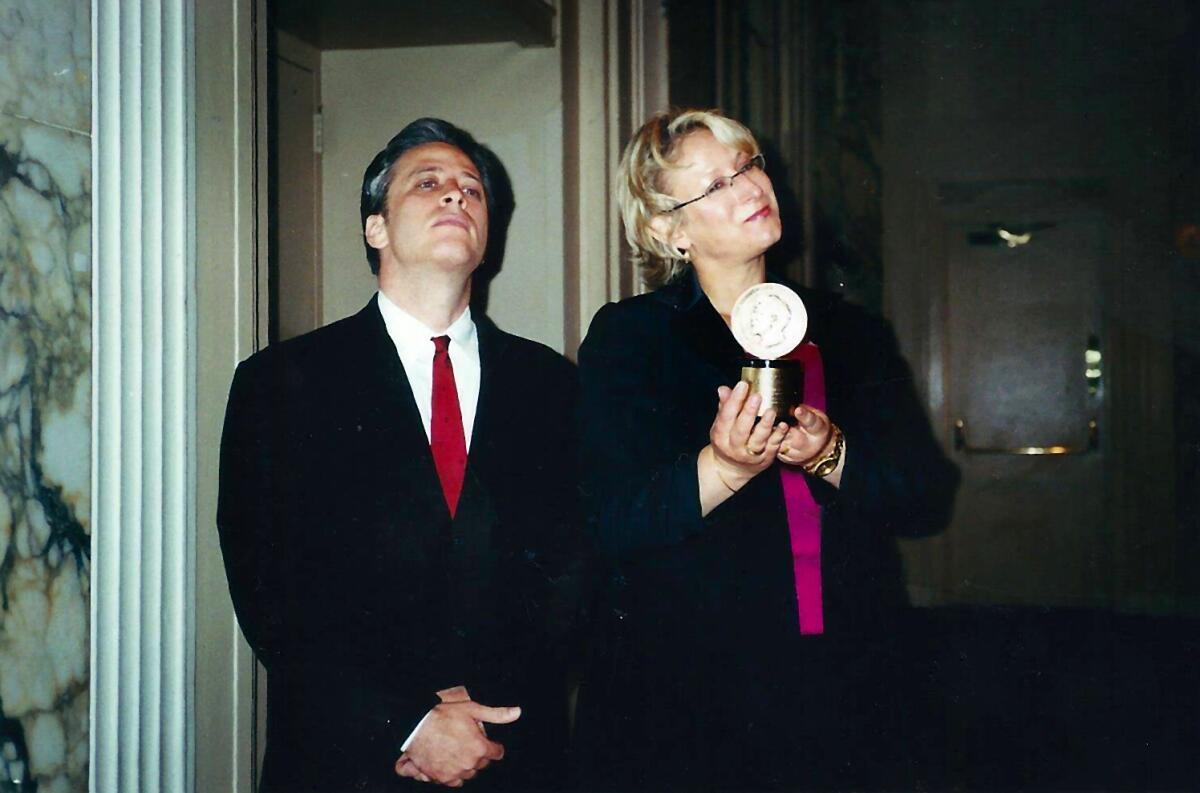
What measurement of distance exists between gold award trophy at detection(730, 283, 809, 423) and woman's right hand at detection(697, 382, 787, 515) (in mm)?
18

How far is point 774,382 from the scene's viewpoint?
1154 millimetres

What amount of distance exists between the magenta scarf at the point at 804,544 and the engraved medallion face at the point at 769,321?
15cm

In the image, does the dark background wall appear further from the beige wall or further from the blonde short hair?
the blonde short hair

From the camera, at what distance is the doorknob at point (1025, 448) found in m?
4.68

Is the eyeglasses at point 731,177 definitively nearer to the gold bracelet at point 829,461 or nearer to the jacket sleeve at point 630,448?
the jacket sleeve at point 630,448

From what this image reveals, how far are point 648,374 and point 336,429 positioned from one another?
0.43 meters

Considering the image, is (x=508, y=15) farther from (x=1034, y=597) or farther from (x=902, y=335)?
(x=1034, y=597)

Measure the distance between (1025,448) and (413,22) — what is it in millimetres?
4030

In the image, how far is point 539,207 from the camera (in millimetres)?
1942

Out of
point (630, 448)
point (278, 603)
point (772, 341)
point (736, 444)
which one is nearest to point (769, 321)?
point (772, 341)

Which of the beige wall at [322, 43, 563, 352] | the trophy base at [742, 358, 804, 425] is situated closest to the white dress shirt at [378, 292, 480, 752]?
the trophy base at [742, 358, 804, 425]

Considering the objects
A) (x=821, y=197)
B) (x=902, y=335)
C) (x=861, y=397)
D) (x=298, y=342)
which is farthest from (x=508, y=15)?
(x=902, y=335)

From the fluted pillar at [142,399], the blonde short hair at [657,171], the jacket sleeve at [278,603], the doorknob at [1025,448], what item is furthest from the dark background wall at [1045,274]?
the fluted pillar at [142,399]

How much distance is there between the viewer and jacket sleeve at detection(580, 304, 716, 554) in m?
1.25
